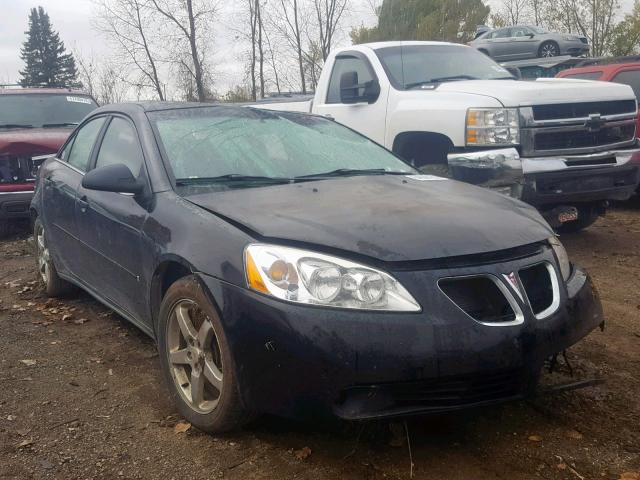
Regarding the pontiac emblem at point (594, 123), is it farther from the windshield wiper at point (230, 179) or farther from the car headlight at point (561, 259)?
the windshield wiper at point (230, 179)

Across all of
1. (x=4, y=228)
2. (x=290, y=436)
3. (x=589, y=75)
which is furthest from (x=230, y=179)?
(x=589, y=75)

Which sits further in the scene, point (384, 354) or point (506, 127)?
point (506, 127)

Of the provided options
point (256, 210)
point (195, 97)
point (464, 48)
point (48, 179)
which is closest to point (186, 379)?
point (256, 210)

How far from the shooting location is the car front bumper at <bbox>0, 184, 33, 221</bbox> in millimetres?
8453

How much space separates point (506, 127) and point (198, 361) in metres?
3.83

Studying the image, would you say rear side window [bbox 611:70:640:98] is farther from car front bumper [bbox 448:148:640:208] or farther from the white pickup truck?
car front bumper [bbox 448:148:640:208]

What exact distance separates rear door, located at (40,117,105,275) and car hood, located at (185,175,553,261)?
1712 mm

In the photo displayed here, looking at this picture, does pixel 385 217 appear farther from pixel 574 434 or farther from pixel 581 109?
pixel 581 109

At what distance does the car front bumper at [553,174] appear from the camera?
5.87 metres

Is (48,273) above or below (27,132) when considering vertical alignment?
below

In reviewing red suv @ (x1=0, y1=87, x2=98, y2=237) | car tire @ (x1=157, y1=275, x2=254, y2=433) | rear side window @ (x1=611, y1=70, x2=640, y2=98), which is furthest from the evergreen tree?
car tire @ (x1=157, y1=275, x2=254, y2=433)

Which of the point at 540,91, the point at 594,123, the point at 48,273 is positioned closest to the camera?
the point at 48,273

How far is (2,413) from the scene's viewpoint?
3619 millimetres

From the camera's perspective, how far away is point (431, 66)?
7.46 metres
